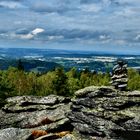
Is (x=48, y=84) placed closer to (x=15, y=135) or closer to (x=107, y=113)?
(x=107, y=113)

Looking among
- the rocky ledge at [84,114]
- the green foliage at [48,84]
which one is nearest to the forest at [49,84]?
the green foliage at [48,84]

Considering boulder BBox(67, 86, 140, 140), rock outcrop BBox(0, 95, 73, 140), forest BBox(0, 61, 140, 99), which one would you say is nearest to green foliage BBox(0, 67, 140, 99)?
forest BBox(0, 61, 140, 99)

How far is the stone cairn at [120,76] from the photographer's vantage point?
83812 mm

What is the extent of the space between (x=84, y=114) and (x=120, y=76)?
2044 cm

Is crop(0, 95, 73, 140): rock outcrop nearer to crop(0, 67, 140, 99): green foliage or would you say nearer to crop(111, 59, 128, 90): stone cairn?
crop(111, 59, 128, 90): stone cairn

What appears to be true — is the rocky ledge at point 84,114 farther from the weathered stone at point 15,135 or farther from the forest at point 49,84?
the forest at point 49,84

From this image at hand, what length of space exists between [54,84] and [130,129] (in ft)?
175

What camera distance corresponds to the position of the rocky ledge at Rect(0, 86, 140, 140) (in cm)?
5872

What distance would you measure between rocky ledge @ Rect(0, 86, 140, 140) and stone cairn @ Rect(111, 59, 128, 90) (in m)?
3.41

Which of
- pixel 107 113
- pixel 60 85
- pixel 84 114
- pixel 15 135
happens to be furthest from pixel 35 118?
pixel 60 85

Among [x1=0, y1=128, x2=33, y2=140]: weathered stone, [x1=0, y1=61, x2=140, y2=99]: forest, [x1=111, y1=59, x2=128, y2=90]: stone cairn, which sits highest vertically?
[x1=111, y1=59, x2=128, y2=90]: stone cairn

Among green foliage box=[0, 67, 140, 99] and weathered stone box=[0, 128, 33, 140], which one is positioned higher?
weathered stone box=[0, 128, 33, 140]

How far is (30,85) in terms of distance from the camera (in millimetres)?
162000

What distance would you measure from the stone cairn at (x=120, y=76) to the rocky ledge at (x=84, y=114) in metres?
3.41
